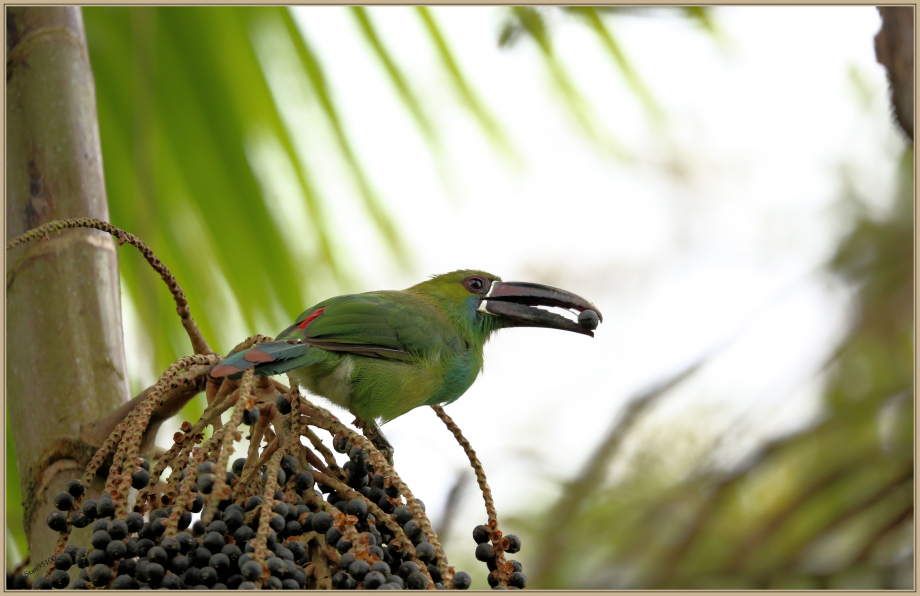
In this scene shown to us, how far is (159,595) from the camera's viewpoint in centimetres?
129

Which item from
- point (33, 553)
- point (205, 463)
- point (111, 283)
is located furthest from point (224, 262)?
point (205, 463)

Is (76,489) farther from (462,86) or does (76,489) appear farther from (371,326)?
(462,86)

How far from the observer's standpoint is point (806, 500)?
4172 millimetres

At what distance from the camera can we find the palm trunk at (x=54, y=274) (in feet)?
6.17

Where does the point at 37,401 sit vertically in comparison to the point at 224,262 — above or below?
below

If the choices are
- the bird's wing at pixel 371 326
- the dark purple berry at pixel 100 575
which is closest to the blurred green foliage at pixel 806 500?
the bird's wing at pixel 371 326

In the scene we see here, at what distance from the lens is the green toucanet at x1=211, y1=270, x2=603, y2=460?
8.02 feet

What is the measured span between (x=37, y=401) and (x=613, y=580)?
12.2ft

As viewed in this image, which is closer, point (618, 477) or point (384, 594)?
point (384, 594)

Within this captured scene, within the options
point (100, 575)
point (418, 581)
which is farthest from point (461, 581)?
point (100, 575)

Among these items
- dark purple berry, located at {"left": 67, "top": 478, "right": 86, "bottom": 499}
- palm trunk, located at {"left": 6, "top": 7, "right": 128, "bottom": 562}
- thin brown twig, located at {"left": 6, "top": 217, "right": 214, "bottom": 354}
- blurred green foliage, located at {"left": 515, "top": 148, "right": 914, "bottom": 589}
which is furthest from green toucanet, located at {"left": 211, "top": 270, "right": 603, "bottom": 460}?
blurred green foliage, located at {"left": 515, "top": 148, "right": 914, "bottom": 589}

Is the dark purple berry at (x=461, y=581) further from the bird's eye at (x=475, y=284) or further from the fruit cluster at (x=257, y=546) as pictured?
the bird's eye at (x=475, y=284)

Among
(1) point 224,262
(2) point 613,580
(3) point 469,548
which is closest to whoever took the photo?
(1) point 224,262

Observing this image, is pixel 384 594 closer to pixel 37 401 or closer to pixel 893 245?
pixel 37 401
